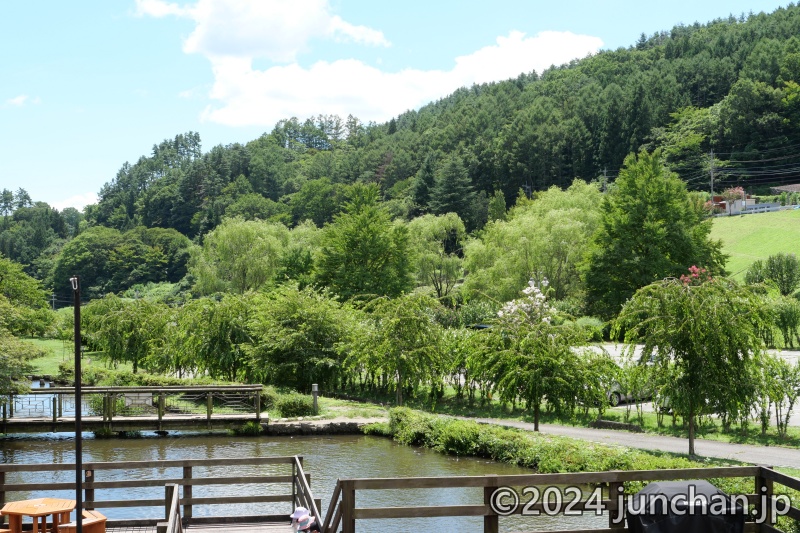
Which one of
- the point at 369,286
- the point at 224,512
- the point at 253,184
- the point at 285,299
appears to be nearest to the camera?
the point at 224,512

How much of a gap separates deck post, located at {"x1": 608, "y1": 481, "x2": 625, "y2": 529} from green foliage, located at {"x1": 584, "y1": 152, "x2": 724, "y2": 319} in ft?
146

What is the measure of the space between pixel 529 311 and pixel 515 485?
18.7m

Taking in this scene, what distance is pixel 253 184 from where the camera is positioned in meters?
168

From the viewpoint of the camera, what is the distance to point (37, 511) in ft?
33.1

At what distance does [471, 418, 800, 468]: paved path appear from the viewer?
19875 mm

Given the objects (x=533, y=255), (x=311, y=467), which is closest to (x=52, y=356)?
(x=533, y=255)

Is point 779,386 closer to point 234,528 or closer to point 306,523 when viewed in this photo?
point 234,528

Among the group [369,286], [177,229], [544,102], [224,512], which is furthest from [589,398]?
[177,229]

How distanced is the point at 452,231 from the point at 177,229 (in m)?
88.8

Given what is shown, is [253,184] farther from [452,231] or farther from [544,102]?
[452,231]

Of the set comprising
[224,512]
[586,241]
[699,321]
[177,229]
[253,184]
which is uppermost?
[253,184]

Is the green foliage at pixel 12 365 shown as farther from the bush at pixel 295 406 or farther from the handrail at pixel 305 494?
the handrail at pixel 305 494

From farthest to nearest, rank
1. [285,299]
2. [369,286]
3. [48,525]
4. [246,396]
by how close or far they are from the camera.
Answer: [369,286]
[285,299]
[246,396]
[48,525]

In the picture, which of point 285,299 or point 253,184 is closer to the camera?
point 285,299
